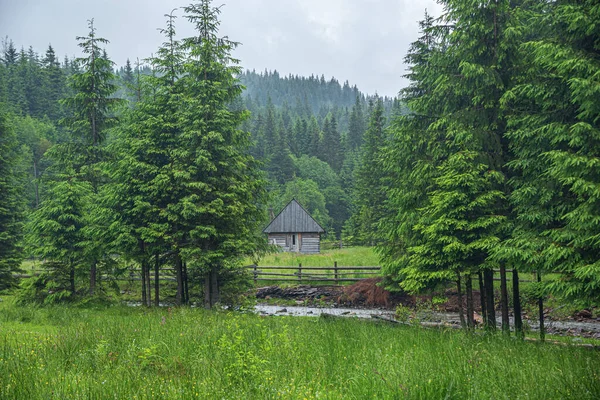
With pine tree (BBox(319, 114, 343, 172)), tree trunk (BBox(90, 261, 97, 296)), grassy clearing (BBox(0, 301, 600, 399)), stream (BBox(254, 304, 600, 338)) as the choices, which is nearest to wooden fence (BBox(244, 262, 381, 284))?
stream (BBox(254, 304, 600, 338))

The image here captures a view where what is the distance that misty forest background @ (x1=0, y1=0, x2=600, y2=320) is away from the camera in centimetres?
884

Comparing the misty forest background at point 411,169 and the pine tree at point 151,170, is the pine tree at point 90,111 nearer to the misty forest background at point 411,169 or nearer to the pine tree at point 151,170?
the misty forest background at point 411,169

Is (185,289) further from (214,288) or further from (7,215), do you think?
(7,215)

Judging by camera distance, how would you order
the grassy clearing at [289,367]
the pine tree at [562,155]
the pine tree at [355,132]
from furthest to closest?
the pine tree at [355,132] < the pine tree at [562,155] < the grassy clearing at [289,367]

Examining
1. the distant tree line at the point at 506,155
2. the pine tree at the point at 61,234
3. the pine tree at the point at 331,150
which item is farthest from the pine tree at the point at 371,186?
the pine tree at the point at 331,150

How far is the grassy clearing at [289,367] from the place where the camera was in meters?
5.34

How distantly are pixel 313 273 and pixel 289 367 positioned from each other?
74.7 ft

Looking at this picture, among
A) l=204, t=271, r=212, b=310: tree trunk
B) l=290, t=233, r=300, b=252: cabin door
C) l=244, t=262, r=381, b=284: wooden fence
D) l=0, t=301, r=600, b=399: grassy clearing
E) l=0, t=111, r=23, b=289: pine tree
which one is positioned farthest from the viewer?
l=290, t=233, r=300, b=252: cabin door

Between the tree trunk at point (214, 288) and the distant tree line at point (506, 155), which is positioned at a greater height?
the distant tree line at point (506, 155)

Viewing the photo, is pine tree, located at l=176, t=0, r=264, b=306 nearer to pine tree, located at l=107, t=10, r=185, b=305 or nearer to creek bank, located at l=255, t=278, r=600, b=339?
pine tree, located at l=107, t=10, r=185, b=305

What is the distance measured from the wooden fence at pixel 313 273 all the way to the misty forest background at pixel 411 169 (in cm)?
753

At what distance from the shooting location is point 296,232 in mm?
44781

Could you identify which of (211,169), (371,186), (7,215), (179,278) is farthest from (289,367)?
(371,186)

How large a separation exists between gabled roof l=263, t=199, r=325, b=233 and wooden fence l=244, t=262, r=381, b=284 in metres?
13.3
